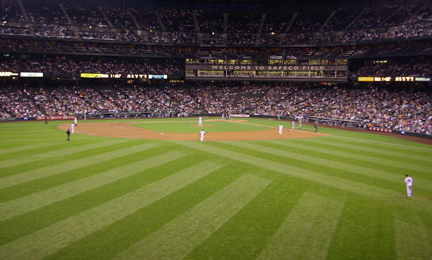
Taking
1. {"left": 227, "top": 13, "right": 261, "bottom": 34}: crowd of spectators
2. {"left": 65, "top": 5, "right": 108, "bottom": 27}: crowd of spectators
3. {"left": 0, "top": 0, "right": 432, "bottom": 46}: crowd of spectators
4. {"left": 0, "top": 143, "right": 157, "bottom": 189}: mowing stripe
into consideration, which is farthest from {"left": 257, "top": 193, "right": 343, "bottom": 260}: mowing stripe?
{"left": 65, "top": 5, "right": 108, "bottom": 27}: crowd of spectators

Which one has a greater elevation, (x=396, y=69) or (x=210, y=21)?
(x=210, y=21)

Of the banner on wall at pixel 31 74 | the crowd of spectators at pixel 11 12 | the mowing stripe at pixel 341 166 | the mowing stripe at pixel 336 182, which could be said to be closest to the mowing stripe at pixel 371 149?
the mowing stripe at pixel 341 166

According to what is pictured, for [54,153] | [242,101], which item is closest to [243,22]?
[242,101]

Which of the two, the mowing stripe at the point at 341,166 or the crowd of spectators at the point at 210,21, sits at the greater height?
the crowd of spectators at the point at 210,21

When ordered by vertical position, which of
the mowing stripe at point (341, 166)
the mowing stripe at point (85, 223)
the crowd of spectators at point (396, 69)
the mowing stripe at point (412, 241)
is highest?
the crowd of spectators at point (396, 69)

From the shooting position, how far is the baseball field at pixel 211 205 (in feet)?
31.0

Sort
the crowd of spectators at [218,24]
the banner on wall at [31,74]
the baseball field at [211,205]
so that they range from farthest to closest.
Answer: the crowd of spectators at [218,24] → the banner on wall at [31,74] → the baseball field at [211,205]

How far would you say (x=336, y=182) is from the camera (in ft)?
53.1

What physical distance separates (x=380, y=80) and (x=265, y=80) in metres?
22.9

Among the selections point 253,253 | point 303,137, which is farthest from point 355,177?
point 303,137

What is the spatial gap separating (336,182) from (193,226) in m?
9.16

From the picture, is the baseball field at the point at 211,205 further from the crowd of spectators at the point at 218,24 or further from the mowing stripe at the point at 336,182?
the crowd of spectators at the point at 218,24

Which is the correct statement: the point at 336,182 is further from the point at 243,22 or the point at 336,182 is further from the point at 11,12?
the point at 11,12

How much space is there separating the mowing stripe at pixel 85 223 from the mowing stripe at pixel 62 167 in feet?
20.4
